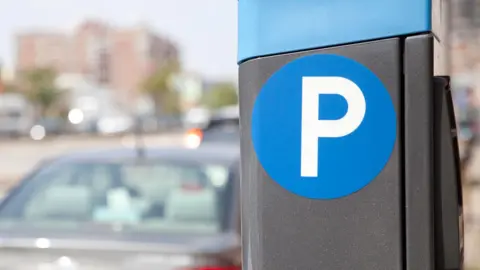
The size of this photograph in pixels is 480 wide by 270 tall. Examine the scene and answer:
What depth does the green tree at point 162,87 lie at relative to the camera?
327 feet

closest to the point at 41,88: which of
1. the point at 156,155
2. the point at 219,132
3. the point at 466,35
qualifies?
the point at 219,132

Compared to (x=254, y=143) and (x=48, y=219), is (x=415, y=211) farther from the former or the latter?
(x=48, y=219)

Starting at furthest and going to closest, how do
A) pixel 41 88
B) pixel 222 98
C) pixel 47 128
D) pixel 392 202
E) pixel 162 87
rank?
1. pixel 222 98
2. pixel 162 87
3. pixel 41 88
4. pixel 47 128
5. pixel 392 202

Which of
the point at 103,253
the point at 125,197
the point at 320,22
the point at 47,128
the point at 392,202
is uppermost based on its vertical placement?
the point at 47,128

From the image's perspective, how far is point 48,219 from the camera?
4.49 meters

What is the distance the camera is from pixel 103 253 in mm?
3758

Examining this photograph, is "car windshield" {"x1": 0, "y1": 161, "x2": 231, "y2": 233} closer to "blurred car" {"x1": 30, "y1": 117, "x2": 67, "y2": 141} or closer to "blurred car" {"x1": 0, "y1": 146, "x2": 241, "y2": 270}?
"blurred car" {"x1": 0, "y1": 146, "x2": 241, "y2": 270}

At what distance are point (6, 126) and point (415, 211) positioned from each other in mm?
50189

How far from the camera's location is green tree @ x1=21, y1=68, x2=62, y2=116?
7719 cm

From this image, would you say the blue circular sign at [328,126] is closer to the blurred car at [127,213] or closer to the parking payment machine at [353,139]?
the parking payment machine at [353,139]

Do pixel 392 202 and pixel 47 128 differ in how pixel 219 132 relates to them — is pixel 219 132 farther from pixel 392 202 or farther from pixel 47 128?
pixel 47 128

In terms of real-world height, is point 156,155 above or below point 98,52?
below

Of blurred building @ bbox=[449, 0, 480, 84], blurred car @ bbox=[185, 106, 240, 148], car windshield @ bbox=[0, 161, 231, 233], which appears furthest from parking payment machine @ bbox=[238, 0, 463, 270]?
blurred car @ bbox=[185, 106, 240, 148]

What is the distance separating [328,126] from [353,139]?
2.8 inches
